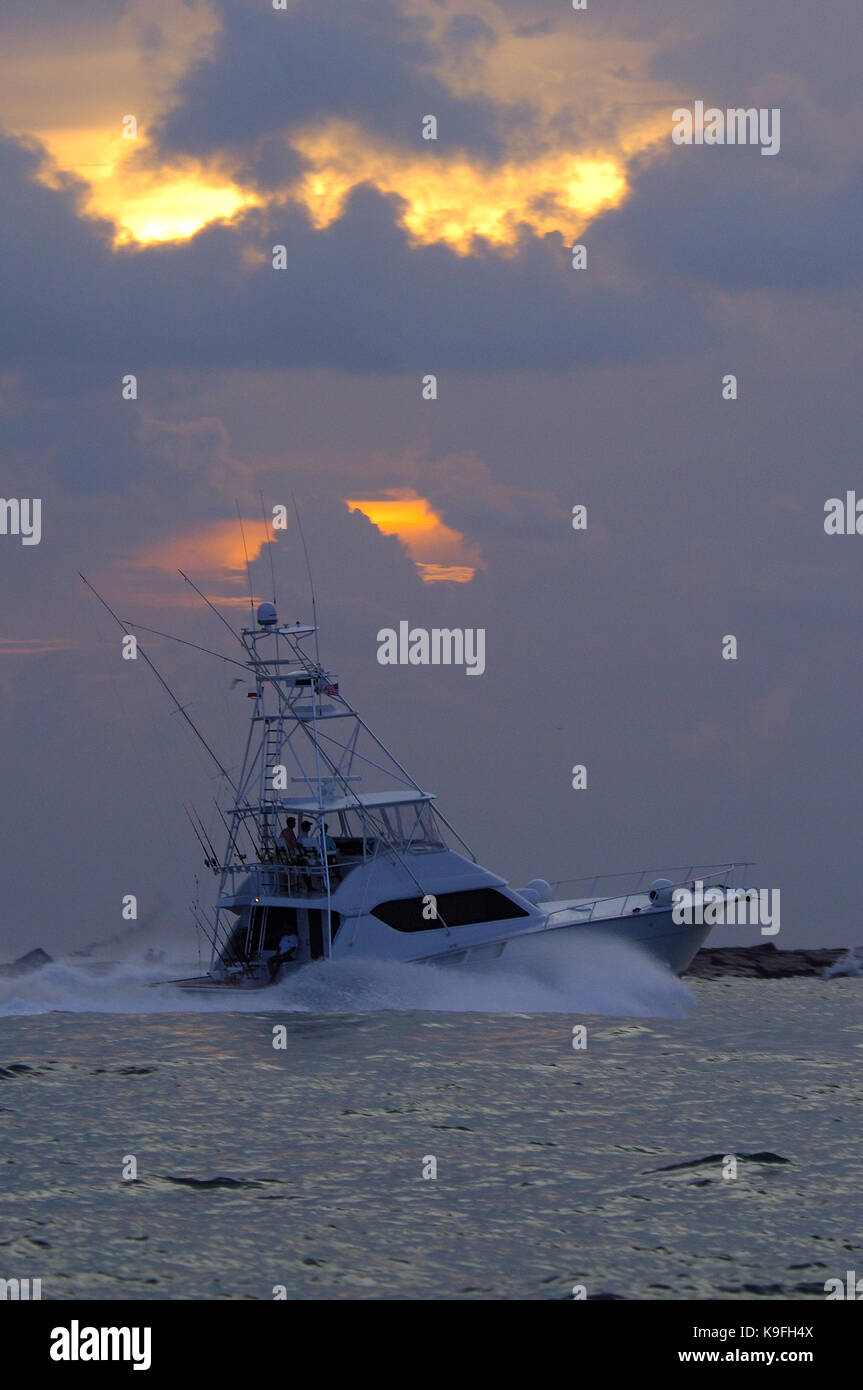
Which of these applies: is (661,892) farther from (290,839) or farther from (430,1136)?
(430,1136)

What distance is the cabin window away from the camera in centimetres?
2777

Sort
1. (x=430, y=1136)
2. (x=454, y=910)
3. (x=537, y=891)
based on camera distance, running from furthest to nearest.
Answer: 1. (x=537, y=891)
2. (x=454, y=910)
3. (x=430, y=1136)

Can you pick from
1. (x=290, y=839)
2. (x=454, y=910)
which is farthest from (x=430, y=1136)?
(x=290, y=839)

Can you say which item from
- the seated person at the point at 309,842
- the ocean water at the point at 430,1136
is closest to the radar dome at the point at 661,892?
the ocean water at the point at 430,1136

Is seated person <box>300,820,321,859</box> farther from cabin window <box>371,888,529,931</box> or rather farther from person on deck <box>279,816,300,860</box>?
cabin window <box>371,888,529,931</box>

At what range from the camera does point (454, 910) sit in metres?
28.2

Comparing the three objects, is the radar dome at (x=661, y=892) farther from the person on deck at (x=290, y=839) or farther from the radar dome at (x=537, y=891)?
the person on deck at (x=290, y=839)

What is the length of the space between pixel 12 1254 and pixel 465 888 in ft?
48.6

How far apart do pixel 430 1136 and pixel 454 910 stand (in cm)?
926

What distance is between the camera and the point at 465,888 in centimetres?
2838

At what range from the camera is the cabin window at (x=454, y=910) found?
27766 mm

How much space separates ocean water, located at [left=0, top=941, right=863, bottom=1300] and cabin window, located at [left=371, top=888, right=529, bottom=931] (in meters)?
0.92

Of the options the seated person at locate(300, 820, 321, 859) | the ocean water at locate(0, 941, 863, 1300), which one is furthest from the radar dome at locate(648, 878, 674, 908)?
the seated person at locate(300, 820, 321, 859)
